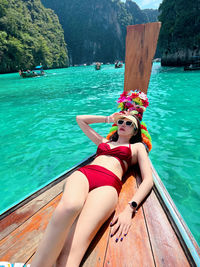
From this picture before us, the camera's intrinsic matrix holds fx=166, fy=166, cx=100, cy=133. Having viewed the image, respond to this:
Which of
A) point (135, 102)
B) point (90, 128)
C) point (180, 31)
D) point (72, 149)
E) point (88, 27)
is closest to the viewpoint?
point (90, 128)

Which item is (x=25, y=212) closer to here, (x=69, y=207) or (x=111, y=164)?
(x=69, y=207)

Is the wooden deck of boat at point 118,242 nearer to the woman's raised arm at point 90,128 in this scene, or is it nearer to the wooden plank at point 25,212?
the wooden plank at point 25,212

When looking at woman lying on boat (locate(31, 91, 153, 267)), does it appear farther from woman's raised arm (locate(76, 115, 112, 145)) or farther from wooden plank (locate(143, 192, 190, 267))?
woman's raised arm (locate(76, 115, 112, 145))

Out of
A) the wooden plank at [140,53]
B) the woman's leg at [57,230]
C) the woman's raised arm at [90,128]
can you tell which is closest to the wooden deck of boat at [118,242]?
the woman's leg at [57,230]

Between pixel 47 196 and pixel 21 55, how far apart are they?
56.9 metres

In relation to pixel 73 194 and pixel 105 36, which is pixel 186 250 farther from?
pixel 105 36

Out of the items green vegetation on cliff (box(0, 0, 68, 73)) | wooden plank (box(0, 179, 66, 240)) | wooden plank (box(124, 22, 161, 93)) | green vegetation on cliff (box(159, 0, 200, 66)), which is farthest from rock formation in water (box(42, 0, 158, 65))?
wooden plank (box(0, 179, 66, 240))

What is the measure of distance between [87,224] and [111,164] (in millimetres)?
850

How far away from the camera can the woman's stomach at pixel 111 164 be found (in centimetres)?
212

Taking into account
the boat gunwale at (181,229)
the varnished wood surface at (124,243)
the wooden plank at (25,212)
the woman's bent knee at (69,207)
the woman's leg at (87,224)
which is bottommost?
the wooden plank at (25,212)

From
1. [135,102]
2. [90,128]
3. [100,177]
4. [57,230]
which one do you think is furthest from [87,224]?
[135,102]

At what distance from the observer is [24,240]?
62.6 inches

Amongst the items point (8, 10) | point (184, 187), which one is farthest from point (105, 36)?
point (184, 187)

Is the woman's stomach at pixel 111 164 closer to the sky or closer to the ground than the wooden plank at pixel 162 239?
closer to the sky
